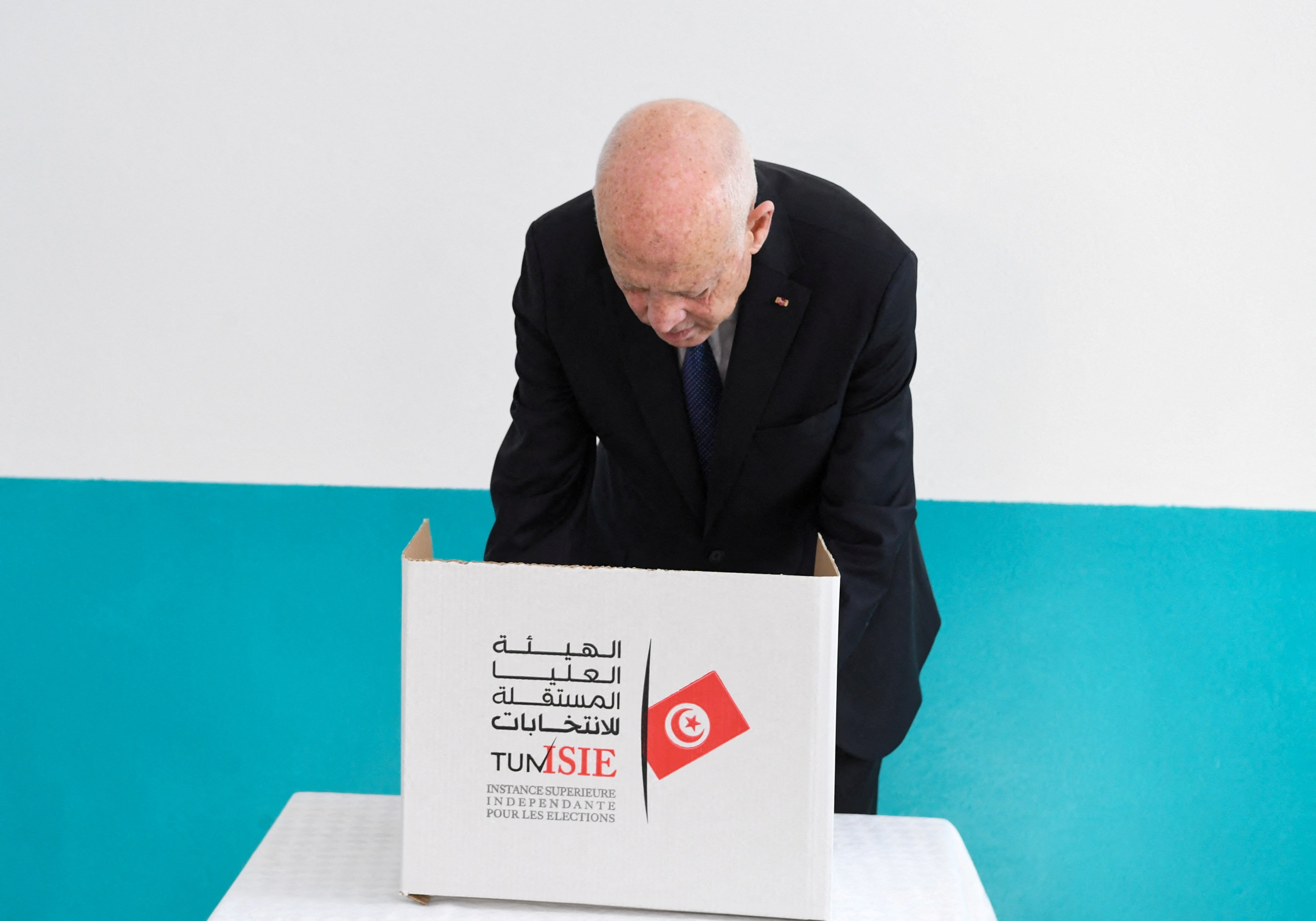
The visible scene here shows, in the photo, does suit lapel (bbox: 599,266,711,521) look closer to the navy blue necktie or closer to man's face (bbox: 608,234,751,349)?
the navy blue necktie

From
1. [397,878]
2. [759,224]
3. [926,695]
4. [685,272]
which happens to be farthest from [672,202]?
[926,695]

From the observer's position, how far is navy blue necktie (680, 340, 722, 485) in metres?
1.31

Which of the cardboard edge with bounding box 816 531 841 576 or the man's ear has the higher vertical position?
the man's ear

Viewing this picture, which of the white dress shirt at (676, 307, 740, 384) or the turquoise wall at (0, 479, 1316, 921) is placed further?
the turquoise wall at (0, 479, 1316, 921)

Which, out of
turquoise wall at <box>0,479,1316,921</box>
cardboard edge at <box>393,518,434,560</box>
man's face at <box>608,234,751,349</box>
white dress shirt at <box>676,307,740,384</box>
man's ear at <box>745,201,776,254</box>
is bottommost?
turquoise wall at <box>0,479,1316,921</box>

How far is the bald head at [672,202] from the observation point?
39.0 inches

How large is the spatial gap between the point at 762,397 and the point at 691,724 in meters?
0.52

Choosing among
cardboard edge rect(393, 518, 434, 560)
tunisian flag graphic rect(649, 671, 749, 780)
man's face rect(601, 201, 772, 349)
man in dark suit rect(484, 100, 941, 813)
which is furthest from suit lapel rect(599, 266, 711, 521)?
tunisian flag graphic rect(649, 671, 749, 780)

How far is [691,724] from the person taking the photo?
840 mm

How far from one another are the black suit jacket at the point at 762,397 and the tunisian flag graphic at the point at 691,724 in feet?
1.21

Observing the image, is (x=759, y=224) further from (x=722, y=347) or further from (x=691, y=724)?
(x=691, y=724)

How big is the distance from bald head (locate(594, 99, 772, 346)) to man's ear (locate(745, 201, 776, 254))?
45 mm

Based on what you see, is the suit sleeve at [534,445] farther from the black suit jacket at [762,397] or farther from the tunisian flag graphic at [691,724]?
the tunisian flag graphic at [691,724]

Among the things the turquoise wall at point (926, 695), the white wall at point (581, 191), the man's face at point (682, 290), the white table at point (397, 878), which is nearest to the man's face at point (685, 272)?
the man's face at point (682, 290)
